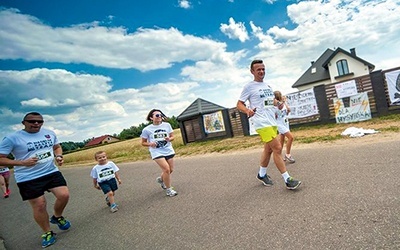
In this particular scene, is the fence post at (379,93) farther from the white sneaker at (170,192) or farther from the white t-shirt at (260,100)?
the white sneaker at (170,192)

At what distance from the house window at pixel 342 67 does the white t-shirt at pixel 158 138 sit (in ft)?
109

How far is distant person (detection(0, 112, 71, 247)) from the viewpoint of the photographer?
3738 mm

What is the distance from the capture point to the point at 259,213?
10.8 feet

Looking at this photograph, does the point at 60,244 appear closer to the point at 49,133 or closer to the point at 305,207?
the point at 49,133

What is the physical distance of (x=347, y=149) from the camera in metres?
5.86

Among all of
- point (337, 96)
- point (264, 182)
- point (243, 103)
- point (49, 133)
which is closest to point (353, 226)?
point (264, 182)

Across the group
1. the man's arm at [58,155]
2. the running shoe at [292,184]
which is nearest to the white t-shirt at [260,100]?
the running shoe at [292,184]

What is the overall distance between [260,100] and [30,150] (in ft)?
12.2

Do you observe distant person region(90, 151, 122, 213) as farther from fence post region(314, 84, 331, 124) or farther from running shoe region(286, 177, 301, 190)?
fence post region(314, 84, 331, 124)

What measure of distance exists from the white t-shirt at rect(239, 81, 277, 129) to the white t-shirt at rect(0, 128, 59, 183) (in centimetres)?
330

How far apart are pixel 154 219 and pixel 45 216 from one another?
1.73m

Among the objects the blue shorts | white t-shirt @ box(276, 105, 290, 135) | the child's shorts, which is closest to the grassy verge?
white t-shirt @ box(276, 105, 290, 135)

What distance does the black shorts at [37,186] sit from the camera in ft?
12.4

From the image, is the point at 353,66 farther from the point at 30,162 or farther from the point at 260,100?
the point at 30,162
